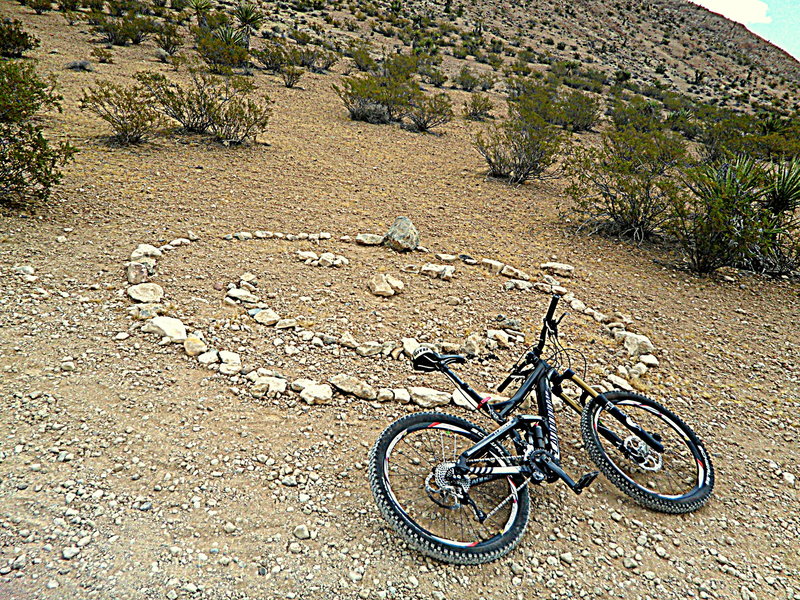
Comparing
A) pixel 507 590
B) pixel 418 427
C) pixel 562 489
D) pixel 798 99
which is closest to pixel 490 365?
pixel 562 489

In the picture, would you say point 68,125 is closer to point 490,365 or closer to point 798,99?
point 490,365

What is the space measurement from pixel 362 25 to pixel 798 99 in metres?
34.7

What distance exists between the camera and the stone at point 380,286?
452 cm

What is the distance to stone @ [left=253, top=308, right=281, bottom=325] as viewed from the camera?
12.8 ft

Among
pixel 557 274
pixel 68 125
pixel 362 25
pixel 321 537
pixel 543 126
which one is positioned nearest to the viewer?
pixel 321 537

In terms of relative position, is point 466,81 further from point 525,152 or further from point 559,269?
point 559,269

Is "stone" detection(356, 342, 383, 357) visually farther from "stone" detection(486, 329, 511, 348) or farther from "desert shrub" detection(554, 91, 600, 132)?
"desert shrub" detection(554, 91, 600, 132)

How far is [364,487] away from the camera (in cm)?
257

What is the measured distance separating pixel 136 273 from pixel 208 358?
142cm

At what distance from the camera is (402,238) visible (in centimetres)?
543

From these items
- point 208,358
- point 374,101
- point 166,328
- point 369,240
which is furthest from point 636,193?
point 374,101

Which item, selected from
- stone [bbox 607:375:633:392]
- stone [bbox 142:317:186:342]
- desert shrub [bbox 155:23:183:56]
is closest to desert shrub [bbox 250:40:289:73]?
desert shrub [bbox 155:23:183:56]

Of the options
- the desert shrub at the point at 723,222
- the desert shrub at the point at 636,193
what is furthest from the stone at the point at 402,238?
the desert shrub at the point at 723,222

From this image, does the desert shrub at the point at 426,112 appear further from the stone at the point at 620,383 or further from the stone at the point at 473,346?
the stone at the point at 620,383
